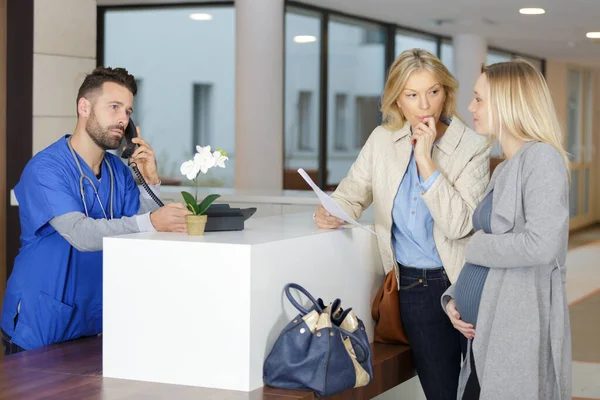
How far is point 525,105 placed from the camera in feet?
8.56

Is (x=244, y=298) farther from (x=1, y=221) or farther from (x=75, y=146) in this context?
(x=1, y=221)

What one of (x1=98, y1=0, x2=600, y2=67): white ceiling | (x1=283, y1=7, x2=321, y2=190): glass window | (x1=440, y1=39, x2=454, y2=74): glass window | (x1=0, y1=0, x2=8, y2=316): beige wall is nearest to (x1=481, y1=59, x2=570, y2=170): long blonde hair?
(x1=0, y1=0, x2=8, y2=316): beige wall

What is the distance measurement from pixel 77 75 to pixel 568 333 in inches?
141

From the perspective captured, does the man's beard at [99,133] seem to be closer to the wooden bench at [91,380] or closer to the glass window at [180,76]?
the wooden bench at [91,380]

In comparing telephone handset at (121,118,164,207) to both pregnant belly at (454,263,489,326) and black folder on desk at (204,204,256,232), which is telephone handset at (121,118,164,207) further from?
pregnant belly at (454,263,489,326)

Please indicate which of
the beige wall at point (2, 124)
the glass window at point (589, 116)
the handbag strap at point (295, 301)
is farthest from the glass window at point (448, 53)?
the handbag strap at point (295, 301)

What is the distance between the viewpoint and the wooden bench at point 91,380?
2.57m

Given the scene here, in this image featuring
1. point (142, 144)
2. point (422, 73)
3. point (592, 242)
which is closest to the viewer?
point (422, 73)

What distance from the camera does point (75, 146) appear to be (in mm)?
3260

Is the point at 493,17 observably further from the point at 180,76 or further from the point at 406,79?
the point at 406,79

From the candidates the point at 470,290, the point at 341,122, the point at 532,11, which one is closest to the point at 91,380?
the point at 470,290

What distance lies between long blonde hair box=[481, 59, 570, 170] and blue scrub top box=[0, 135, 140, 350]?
143cm

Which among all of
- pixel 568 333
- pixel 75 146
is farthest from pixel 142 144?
pixel 568 333

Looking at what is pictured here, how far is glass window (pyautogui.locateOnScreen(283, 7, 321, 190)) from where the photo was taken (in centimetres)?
902
